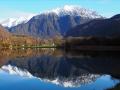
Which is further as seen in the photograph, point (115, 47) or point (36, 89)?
point (115, 47)

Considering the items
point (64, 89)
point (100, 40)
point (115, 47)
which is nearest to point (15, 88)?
point (64, 89)

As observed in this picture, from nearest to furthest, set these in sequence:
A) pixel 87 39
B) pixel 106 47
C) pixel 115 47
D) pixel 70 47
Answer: pixel 115 47
pixel 106 47
pixel 87 39
pixel 70 47

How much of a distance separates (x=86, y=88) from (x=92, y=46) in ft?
386

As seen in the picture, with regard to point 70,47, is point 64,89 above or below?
above

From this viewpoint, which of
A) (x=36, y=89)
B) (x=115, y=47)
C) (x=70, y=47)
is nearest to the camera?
(x=36, y=89)

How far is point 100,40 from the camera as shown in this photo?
15100 centimetres

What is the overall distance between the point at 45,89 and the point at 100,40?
114497mm

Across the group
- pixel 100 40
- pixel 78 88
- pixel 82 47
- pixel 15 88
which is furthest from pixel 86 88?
pixel 82 47

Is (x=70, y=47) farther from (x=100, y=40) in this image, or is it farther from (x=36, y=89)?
(x=36, y=89)

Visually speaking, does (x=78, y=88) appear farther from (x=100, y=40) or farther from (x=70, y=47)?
(x=70, y=47)

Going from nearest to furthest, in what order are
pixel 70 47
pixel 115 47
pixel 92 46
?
pixel 115 47 → pixel 92 46 → pixel 70 47

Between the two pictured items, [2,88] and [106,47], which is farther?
[106,47]

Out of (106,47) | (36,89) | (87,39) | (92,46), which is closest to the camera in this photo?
(36,89)

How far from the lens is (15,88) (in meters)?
39.2
